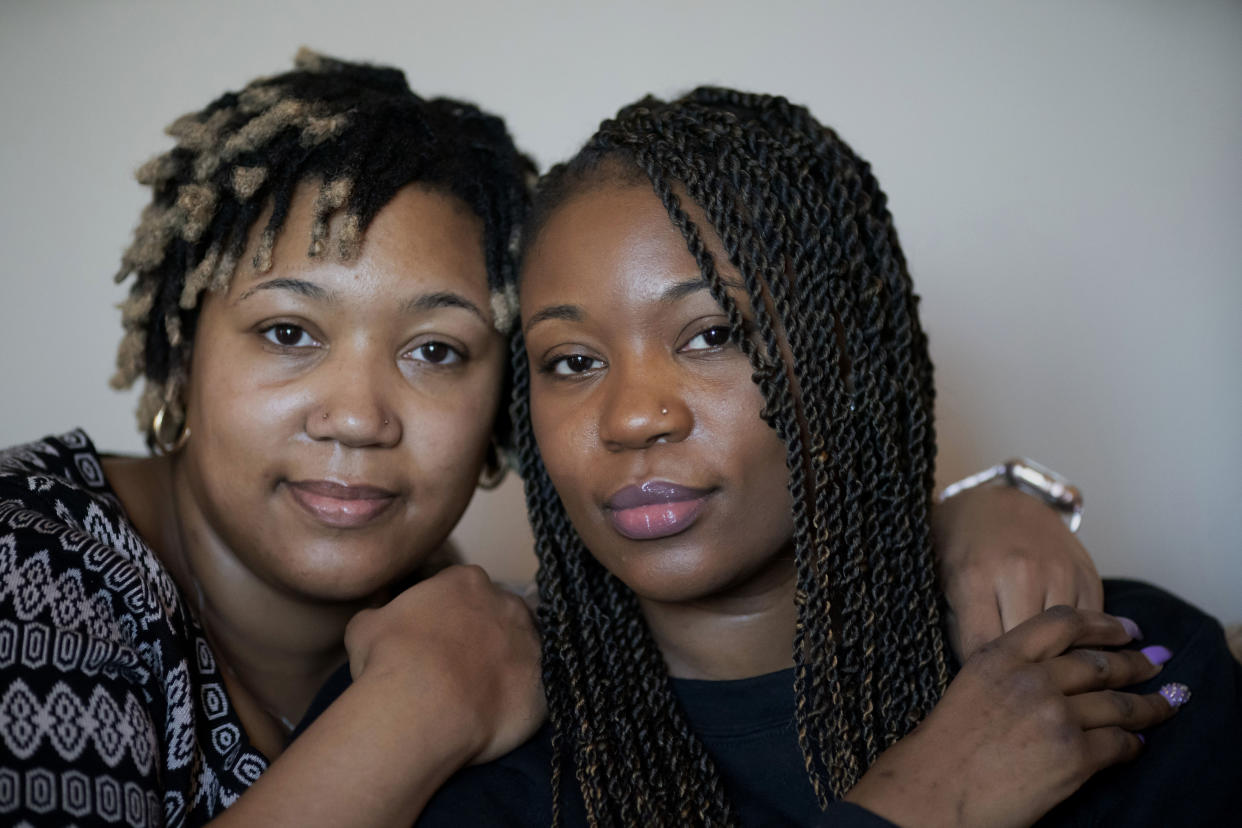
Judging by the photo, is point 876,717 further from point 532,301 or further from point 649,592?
point 532,301

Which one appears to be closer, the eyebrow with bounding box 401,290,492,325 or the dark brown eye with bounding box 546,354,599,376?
the dark brown eye with bounding box 546,354,599,376

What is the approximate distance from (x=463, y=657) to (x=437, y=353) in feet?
1.86

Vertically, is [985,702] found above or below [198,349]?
below

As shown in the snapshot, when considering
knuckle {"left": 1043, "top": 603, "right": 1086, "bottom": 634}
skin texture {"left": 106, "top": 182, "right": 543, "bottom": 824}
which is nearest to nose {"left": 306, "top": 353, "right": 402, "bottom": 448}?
skin texture {"left": 106, "top": 182, "right": 543, "bottom": 824}

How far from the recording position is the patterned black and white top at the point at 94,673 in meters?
1.46

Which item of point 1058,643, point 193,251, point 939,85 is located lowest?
point 1058,643

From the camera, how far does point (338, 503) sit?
79.0 inches

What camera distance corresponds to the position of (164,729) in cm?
183

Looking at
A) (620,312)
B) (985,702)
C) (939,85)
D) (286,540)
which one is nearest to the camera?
(985,702)

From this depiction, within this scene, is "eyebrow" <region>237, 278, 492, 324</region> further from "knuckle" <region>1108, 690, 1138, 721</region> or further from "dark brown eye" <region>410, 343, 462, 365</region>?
"knuckle" <region>1108, 690, 1138, 721</region>

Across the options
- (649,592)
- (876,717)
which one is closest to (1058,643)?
(876,717)

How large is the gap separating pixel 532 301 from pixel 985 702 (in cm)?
86

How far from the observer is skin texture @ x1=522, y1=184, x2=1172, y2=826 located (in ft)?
4.94

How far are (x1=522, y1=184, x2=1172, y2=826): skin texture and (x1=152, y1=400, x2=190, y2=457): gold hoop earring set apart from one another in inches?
33.3
